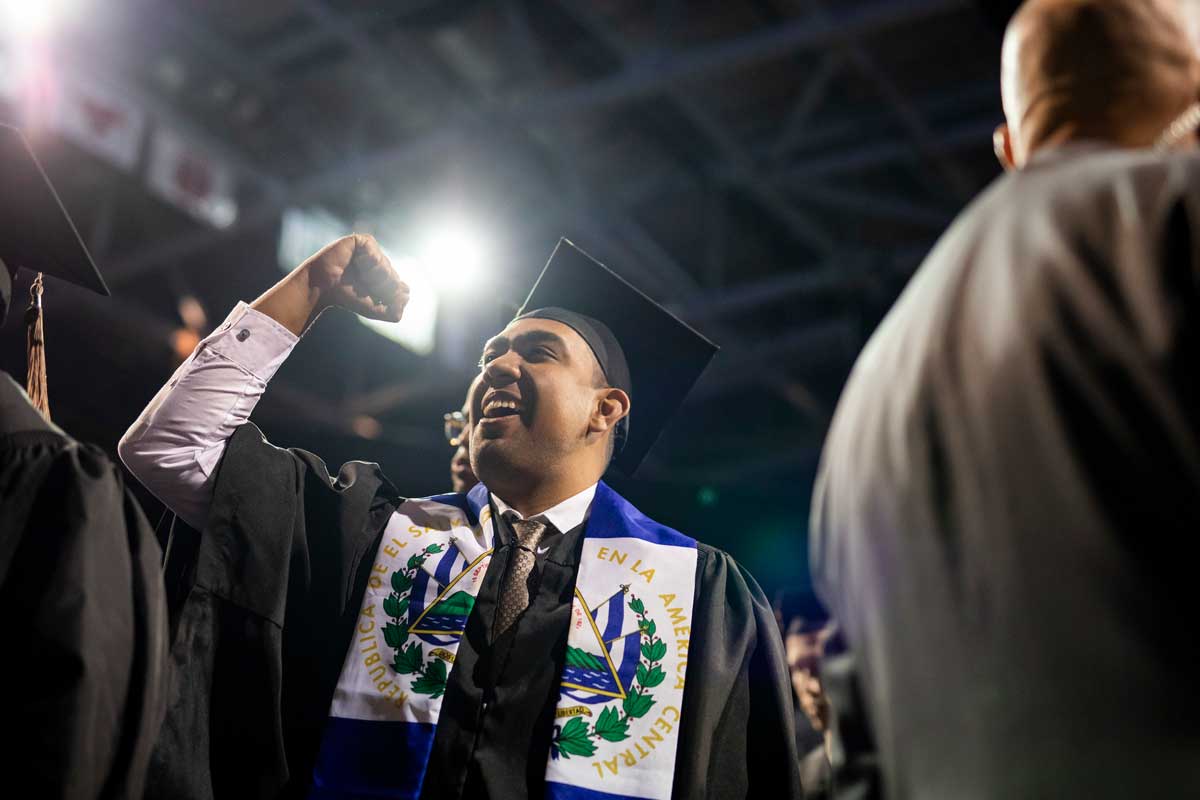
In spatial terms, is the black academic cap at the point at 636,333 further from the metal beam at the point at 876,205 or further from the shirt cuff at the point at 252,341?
the metal beam at the point at 876,205

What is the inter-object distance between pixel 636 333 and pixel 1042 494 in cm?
215

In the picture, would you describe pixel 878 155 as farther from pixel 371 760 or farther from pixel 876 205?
pixel 371 760

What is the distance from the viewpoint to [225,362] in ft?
7.09

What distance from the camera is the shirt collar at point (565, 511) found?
8.14 ft

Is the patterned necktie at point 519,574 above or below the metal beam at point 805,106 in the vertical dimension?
below

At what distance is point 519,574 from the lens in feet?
7.66

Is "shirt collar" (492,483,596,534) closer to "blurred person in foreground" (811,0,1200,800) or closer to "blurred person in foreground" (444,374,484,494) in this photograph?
"blurred person in foreground" (444,374,484,494)

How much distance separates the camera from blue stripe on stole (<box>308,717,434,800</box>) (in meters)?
1.99

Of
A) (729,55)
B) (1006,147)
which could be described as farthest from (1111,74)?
(729,55)

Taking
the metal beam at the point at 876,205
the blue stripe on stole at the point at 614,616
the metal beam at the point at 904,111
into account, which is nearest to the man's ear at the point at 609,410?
the blue stripe on stole at the point at 614,616

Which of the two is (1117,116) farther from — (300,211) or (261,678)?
(300,211)

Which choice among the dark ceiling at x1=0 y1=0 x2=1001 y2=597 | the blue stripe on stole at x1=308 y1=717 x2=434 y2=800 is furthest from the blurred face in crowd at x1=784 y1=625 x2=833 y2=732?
the blue stripe on stole at x1=308 y1=717 x2=434 y2=800

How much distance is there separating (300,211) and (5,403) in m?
5.93

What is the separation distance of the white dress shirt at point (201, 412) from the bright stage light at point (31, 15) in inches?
169
